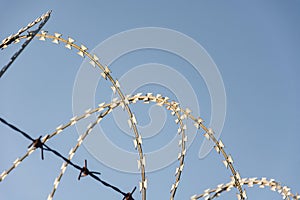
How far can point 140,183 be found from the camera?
4.52 m

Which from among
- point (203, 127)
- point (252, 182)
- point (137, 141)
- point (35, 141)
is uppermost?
point (203, 127)

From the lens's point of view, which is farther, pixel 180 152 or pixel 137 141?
pixel 180 152

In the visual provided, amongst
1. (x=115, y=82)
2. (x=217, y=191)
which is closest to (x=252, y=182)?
(x=217, y=191)

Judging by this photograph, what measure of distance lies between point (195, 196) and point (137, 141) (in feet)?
3.11

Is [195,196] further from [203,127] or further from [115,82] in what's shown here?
[115,82]

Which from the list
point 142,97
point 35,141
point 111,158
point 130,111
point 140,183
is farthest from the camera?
point 111,158

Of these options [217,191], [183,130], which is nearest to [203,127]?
[183,130]

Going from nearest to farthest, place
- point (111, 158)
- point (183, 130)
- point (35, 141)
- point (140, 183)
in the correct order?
point (35, 141) → point (140, 183) → point (183, 130) → point (111, 158)

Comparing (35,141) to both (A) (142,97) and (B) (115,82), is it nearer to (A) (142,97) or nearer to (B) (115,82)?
(B) (115,82)

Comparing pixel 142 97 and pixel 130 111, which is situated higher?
pixel 142 97

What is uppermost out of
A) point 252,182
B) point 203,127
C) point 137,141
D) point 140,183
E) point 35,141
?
point 203,127

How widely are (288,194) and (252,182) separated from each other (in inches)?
23.4

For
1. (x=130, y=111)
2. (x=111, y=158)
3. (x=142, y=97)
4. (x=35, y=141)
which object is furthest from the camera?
(x=111, y=158)

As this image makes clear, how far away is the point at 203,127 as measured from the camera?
17.3ft
